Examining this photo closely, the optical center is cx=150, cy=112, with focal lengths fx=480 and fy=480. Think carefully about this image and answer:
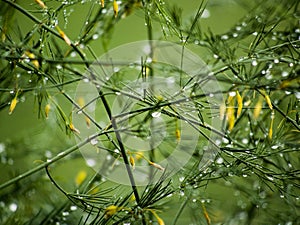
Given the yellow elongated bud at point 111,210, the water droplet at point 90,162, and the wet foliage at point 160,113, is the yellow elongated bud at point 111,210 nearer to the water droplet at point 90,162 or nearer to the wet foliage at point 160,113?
the wet foliage at point 160,113

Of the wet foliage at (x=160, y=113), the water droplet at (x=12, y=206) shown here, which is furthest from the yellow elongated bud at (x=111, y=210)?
the water droplet at (x=12, y=206)

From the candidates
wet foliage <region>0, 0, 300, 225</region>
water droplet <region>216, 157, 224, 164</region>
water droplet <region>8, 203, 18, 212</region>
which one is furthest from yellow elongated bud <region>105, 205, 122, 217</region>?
water droplet <region>8, 203, 18, 212</region>

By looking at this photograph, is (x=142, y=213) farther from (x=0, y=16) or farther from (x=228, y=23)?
(x=228, y=23)

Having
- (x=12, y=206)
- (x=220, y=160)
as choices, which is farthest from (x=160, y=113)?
(x=12, y=206)

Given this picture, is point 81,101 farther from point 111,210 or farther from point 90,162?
point 111,210

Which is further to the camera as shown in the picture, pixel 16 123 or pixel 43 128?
pixel 16 123

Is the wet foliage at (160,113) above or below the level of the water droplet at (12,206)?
above

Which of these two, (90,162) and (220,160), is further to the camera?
(90,162)

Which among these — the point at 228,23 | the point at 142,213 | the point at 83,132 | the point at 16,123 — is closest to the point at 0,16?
the point at 83,132

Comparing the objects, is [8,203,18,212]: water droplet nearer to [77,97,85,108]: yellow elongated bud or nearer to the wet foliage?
the wet foliage

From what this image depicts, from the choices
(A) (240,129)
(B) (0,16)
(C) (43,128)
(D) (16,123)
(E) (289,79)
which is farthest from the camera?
(D) (16,123)

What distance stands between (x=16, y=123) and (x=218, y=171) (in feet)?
2.13

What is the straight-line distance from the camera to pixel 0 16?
1.93 feet

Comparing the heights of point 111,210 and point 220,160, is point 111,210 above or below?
below
